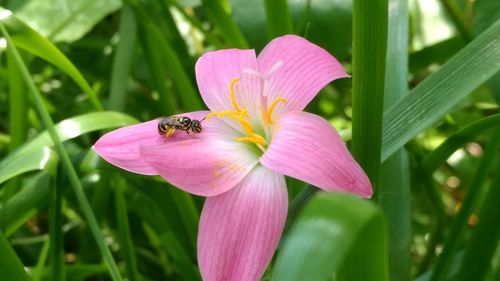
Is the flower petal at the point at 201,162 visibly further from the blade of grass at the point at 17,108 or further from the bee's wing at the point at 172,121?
the blade of grass at the point at 17,108

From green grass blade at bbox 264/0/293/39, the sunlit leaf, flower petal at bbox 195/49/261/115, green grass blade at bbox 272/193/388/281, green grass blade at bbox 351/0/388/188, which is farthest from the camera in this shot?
the sunlit leaf

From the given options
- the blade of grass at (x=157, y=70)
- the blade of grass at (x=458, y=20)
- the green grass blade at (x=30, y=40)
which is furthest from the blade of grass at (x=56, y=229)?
the blade of grass at (x=458, y=20)

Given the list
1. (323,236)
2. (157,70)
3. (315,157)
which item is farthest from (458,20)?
(323,236)

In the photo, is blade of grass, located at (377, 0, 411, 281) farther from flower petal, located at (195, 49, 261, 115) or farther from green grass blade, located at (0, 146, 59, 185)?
green grass blade, located at (0, 146, 59, 185)

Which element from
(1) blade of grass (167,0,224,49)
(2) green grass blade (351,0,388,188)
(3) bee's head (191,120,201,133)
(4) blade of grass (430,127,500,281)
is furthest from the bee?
(1) blade of grass (167,0,224,49)

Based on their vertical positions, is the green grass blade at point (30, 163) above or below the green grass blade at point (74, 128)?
above

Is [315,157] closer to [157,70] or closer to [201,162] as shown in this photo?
[201,162]

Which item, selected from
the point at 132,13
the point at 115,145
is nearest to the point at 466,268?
the point at 115,145
